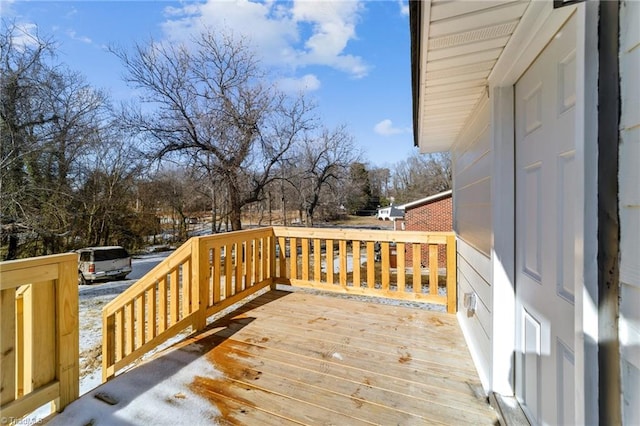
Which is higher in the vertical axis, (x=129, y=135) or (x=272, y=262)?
(x=129, y=135)

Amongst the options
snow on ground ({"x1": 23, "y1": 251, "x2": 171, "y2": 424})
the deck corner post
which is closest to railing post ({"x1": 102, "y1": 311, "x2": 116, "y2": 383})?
snow on ground ({"x1": 23, "y1": 251, "x2": 171, "y2": 424})

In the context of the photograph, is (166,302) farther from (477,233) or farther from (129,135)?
(129,135)

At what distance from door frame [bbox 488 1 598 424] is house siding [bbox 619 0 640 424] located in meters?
0.06

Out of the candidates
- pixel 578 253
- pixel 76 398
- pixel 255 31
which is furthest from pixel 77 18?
pixel 578 253

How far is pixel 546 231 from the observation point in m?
1.33

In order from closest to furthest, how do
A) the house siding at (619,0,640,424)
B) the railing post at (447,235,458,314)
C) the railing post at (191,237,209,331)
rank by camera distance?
1. the house siding at (619,0,640,424)
2. the railing post at (191,237,209,331)
3. the railing post at (447,235,458,314)

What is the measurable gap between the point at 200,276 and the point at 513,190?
2.65m

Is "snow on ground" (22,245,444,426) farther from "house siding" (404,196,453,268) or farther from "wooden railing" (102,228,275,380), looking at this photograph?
"house siding" (404,196,453,268)

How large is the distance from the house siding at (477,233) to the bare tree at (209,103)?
31.0 ft

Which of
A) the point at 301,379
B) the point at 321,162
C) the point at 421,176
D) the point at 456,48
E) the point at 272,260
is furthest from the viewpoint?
the point at 421,176

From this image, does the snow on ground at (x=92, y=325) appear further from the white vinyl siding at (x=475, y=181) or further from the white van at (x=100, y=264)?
the white vinyl siding at (x=475, y=181)

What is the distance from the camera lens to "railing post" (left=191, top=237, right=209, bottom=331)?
9.40 ft

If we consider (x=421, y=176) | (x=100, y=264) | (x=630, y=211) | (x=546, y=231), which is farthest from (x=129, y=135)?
(x=421, y=176)

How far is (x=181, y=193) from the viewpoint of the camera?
54.4 feet
